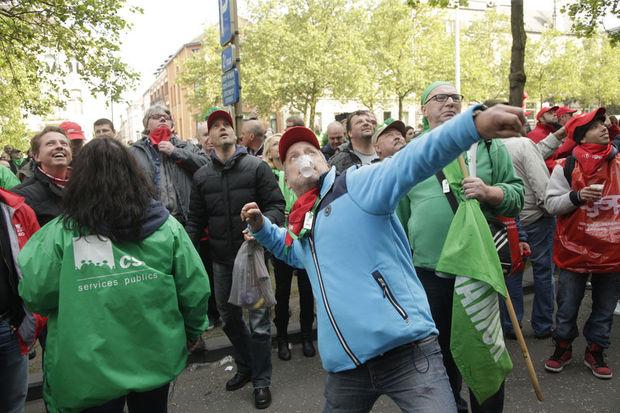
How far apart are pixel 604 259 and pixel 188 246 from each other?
3.25 m

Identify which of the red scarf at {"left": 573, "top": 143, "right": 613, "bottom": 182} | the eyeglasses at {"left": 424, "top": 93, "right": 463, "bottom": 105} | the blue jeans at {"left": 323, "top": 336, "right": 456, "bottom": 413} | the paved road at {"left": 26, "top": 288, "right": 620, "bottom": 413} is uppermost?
the eyeglasses at {"left": 424, "top": 93, "right": 463, "bottom": 105}

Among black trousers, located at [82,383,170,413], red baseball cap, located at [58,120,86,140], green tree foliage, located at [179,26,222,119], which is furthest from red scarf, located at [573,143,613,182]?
green tree foliage, located at [179,26,222,119]

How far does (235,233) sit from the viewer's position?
387 cm

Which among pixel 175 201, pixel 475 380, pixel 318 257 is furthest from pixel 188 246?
pixel 175 201

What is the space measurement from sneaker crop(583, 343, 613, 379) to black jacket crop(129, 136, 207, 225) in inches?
147

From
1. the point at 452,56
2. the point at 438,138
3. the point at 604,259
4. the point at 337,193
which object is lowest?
the point at 604,259

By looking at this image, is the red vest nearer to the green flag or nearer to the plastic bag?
the green flag

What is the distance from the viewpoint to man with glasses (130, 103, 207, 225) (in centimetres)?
442

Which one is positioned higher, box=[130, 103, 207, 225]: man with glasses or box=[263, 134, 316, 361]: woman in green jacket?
box=[130, 103, 207, 225]: man with glasses

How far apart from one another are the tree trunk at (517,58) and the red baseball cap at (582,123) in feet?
12.2

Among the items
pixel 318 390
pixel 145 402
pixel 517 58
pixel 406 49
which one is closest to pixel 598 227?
pixel 318 390

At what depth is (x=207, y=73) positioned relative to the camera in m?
33.1

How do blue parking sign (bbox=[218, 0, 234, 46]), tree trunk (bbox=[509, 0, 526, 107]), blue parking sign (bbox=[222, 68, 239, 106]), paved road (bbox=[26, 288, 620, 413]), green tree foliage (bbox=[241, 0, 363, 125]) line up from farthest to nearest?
green tree foliage (bbox=[241, 0, 363, 125]), tree trunk (bbox=[509, 0, 526, 107]), blue parking sign (bbox=[218, 0, 234, 46]), blue parking sign (bbox=[222, 68, 239, 106]), paved road (bbox=[26, 288, 620, 413])

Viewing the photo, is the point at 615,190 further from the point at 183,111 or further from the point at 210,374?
the point at 183,111
